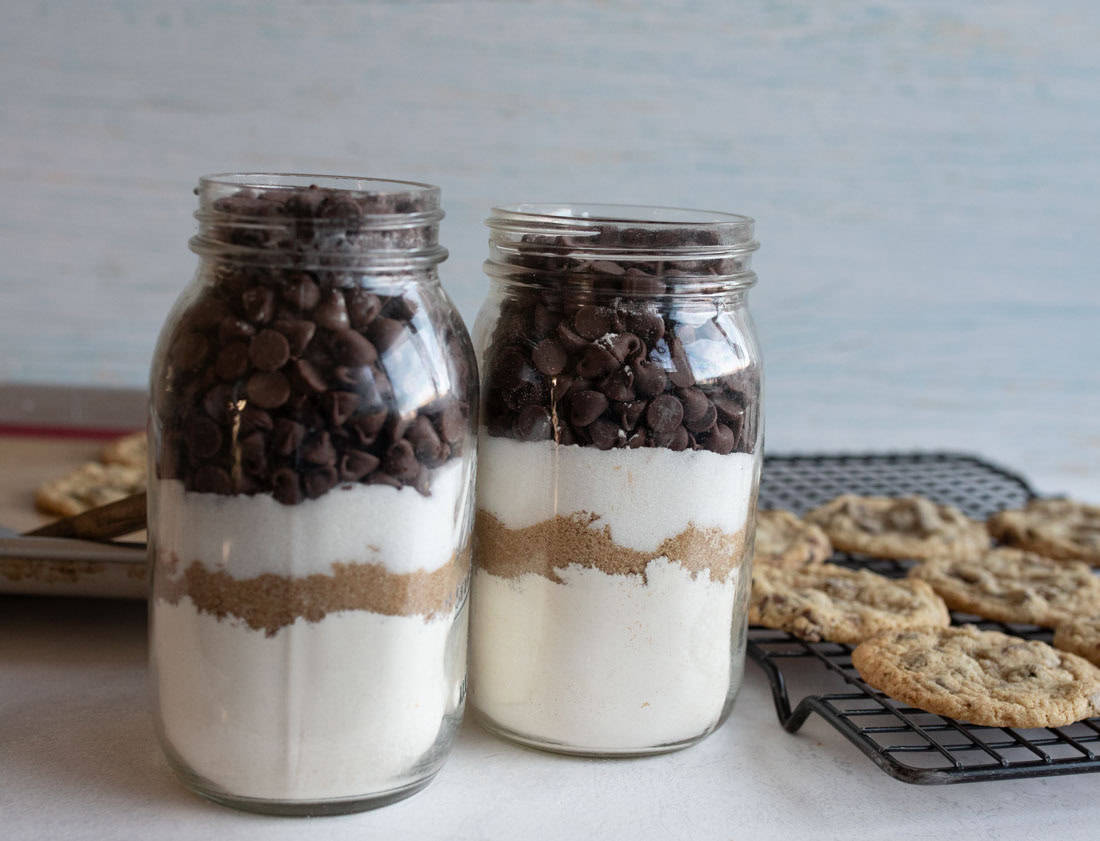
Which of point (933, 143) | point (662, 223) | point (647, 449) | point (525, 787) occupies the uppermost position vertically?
point (933, 143)

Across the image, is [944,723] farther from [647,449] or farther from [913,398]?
[913,398]

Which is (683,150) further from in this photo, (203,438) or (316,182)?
(203,438)

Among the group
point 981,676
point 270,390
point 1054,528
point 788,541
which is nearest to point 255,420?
point 270,390

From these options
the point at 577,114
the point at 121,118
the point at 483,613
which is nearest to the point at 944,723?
the point at 483,613

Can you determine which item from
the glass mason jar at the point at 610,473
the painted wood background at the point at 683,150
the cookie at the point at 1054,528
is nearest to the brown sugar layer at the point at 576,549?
the glass mason jar at the point at 610,473

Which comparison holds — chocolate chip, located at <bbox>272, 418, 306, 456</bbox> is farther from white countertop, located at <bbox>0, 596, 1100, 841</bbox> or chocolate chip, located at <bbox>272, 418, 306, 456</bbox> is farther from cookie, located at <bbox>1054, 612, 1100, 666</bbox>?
cookie, located at <bbox>1054, 612, 1100, 666</bbox>
